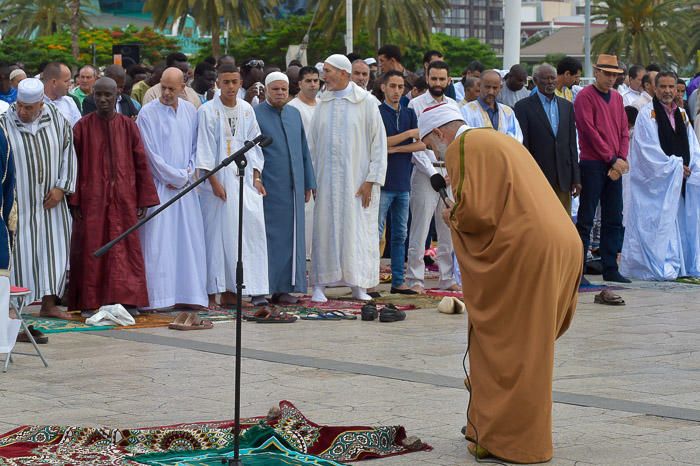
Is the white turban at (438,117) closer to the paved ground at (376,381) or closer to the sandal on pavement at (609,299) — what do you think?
the paved ground at (376,381)

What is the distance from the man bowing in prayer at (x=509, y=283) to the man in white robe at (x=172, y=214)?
5.49 m

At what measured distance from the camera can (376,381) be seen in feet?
27.0

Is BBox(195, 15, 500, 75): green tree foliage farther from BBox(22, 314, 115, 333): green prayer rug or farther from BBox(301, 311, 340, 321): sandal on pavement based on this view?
BBox(22, 314, 115, 333): green prayer rug

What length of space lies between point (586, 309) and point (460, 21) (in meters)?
134

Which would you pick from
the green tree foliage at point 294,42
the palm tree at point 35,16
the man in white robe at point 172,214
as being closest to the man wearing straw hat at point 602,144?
the man in white robe at point 172,214

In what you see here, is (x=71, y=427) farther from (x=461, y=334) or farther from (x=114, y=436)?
(x=461, y=334)

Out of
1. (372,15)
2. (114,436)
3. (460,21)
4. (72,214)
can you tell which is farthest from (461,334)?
(460,21)

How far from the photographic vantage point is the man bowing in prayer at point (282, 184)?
12.0 meters

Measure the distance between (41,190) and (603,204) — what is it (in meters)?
5.83

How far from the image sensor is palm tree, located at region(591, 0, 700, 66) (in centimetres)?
5669

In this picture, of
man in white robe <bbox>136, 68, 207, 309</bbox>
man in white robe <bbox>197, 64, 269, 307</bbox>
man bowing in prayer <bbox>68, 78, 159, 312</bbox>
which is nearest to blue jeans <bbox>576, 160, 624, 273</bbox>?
man in white robe <bbox>197, 64, 269, 307</bbox>

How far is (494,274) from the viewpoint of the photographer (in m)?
6.32

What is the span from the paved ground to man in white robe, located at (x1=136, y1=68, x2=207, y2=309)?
97cm

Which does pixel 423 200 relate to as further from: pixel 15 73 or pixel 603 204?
pixel 15 73
